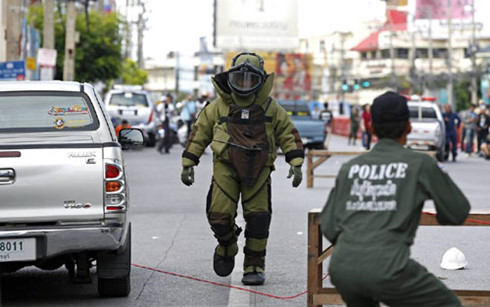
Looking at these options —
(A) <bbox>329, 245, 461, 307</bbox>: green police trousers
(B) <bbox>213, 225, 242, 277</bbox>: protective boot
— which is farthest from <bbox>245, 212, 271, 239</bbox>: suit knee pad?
(A) <bbox>329, 245, 461, 307</bbox>: green police trousers

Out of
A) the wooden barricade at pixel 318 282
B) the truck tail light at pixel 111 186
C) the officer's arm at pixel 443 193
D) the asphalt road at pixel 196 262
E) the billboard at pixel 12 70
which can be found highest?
the billboard at pixel 12 70

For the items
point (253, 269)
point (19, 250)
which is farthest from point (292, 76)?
point (19, 250)

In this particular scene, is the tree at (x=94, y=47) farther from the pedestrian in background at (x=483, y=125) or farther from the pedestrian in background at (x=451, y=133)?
the pedestrian in background at (x=451, y=133)

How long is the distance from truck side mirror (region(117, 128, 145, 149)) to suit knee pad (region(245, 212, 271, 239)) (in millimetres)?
1061

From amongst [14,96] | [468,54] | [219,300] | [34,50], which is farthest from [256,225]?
[468,54]

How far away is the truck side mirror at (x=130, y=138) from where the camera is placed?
9.49 m

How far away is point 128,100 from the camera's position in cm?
3978

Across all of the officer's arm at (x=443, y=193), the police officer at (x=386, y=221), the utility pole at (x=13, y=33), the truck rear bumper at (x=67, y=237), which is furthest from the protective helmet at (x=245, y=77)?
the utility pole at (x=13, y=33)

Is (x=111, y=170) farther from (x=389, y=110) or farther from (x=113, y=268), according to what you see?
(x=389, y=110)

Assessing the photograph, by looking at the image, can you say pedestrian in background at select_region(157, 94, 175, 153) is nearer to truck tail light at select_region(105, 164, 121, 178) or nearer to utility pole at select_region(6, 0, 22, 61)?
utility pole at select_region(6, 0, 22, 61)

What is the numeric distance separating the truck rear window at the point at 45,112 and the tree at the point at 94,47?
42.0 metres

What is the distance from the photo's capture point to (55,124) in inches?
341

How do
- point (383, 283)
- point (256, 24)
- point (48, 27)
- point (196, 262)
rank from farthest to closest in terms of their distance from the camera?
point (256, 24) < point (48, 27) < point (196, 262) < point (383, 283)

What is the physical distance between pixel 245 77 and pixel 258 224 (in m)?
1.11
